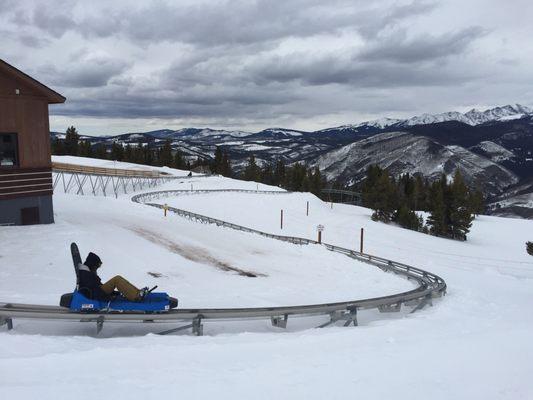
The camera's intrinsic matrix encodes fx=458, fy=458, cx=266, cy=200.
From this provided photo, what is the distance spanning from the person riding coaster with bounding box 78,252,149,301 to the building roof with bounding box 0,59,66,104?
46.4ft

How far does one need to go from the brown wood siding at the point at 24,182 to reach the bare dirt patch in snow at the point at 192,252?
4566mm

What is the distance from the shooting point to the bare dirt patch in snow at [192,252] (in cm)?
1827

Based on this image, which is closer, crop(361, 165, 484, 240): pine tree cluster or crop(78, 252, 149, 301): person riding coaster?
crop(78, 252, 149, 301): person riding coaster

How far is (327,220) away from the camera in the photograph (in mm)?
50188

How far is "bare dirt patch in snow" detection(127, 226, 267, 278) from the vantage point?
18269 millimetres

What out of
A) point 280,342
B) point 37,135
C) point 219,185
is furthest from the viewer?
point 219,185

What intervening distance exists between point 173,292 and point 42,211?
11.0 m

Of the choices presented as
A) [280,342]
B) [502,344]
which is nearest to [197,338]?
[280,342]

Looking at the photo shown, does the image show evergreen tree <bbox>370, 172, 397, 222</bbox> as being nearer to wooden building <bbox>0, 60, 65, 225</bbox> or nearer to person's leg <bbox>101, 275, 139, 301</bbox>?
wooden building <bbox>0, 60, 65, 225</bbox>

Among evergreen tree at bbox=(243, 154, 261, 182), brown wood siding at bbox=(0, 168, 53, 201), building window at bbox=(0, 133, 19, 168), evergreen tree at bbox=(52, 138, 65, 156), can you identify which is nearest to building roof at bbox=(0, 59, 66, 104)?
building window at bbox=(0, 133, 19, 168)

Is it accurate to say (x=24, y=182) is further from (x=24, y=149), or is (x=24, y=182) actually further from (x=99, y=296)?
(x=99, y=296)

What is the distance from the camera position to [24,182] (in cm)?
2058

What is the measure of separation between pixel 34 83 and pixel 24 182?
175 inches

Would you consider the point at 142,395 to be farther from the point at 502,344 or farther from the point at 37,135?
the point at 37,135
